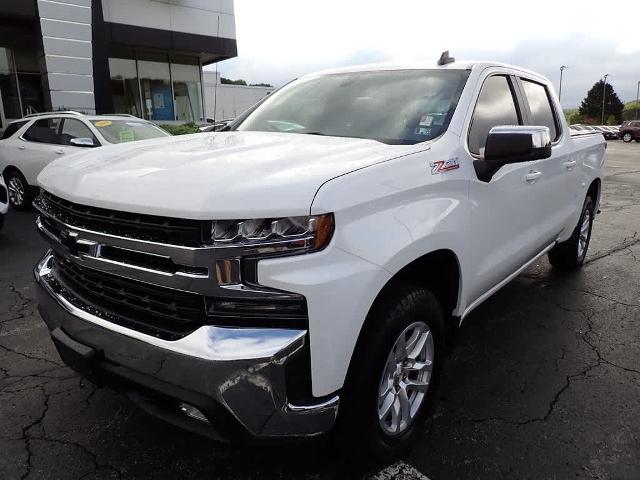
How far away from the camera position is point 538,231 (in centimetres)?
365

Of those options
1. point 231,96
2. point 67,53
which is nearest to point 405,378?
point 67,53

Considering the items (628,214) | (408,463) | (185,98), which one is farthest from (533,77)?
(185,98)

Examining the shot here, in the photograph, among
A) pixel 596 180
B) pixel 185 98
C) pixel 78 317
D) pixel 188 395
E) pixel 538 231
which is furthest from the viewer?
pixel 185 98

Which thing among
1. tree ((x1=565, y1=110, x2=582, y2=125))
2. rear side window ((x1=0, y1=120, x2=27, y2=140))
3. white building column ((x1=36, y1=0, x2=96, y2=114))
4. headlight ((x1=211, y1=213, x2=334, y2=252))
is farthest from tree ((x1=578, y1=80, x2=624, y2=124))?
headlight ((x1=211, y1=213, x2=334, y2=252))

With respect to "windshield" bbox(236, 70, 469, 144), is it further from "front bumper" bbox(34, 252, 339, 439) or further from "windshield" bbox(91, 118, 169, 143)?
"windshield" bbox(91, 118, 169, 143)

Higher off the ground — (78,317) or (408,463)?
(78,317)

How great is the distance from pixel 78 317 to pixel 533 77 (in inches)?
143

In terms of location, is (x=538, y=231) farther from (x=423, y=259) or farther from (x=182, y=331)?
(x=182, y=331)

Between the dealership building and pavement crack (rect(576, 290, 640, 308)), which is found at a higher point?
the dealership building

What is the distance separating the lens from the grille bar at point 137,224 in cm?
177

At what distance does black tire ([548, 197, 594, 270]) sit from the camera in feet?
16.1

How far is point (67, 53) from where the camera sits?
15.9 m

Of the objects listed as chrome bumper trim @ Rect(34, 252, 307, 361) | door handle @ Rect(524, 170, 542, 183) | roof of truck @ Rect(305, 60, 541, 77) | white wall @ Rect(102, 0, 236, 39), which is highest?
white wall @ Rect(102, 0, 236, 39)

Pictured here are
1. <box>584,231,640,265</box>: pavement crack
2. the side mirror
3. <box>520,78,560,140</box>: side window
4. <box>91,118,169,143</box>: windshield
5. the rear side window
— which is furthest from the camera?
the rear side window
